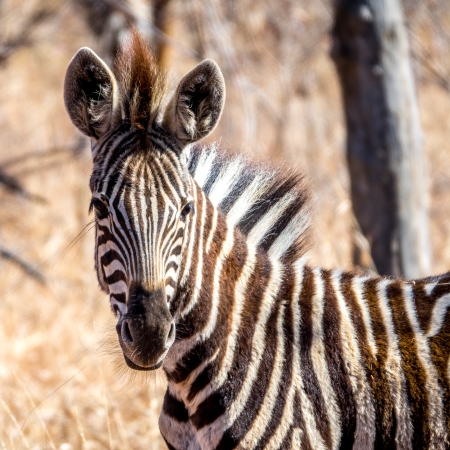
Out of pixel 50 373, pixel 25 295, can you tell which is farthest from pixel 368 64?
pixel 25 295

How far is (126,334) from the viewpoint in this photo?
2.62 meters

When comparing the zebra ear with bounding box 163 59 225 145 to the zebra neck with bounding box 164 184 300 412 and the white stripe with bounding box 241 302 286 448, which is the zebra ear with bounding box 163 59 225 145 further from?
the white stripe with bounding box 241 302 286 448

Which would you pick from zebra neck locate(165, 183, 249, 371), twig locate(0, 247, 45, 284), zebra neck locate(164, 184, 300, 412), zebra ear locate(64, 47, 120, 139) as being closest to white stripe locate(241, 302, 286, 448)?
zebra neck locate(164, 184, 300, 412)

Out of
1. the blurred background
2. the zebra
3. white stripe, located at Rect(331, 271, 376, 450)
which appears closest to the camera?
the zebra

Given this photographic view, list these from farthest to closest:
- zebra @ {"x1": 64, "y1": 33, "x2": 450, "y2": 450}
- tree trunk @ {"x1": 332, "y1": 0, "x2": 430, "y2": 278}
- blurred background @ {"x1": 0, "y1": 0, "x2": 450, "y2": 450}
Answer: blurred background @ {"x1": 0, "y1": 0, "x2": 450, "y2": 450} → tree trunk @ {"x1": 332, "y1": 0, "x2": 430, "y2": 278} → zebra @ {"x1": 64, "y1": 33, "x2": 450, "y2": 450}

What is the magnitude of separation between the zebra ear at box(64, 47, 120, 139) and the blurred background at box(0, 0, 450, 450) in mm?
456

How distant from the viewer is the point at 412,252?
519cm

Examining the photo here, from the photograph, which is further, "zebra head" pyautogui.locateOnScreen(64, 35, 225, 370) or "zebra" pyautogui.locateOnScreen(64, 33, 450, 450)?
"zebra" pyautogui.locateOnScreen(64, 33, 450, 450)

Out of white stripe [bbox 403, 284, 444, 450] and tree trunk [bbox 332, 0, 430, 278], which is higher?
tree trunk [bbox 332, 0, 430, 278]

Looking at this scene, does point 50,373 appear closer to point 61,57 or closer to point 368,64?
point 368,64

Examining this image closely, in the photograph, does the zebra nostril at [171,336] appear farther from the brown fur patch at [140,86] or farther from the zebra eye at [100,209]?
the brown fur patch at [140,86]

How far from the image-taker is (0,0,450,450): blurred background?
5781mm

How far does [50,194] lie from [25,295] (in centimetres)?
276

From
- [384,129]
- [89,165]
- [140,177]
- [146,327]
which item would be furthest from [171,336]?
[89,165]
